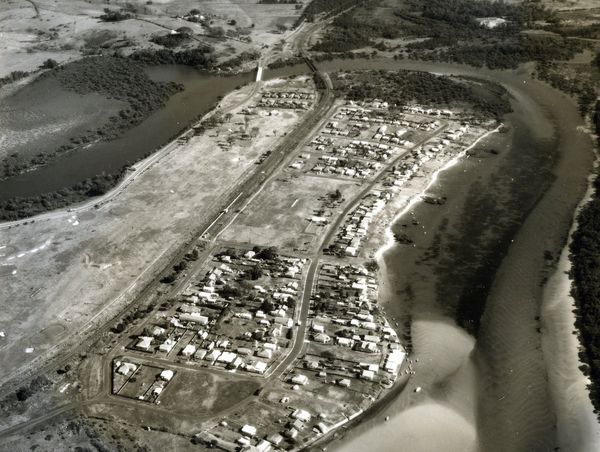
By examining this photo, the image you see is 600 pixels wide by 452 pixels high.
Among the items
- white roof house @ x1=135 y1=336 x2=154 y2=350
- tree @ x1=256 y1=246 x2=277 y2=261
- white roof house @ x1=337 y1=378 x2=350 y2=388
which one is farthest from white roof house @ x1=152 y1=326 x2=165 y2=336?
white roof house @ x1=337 y1=378 x2=350 y2=388

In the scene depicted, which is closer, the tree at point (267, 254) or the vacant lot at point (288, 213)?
the tree at point (267, 254)

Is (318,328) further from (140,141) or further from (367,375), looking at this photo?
(140,141)

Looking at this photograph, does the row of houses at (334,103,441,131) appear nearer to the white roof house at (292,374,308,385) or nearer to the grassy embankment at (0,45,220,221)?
the grassy embankment at (0,45,220,221)

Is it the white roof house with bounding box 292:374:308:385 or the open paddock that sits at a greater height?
the white roof house with bounding box 292:374:308:385

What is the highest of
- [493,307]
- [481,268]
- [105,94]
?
[105,94]

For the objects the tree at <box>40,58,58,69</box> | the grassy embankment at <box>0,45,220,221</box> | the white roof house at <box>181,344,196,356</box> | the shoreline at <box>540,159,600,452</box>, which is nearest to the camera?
the shoreline at <box>540,159,600,452</box>

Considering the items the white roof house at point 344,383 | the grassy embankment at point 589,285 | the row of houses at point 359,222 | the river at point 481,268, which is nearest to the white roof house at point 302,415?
the river at point 481,268

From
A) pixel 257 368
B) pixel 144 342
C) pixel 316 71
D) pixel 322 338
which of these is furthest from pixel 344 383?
pixel 316 71

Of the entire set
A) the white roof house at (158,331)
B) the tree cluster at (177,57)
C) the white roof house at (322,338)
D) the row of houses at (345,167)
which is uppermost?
the tree cluster at (177,57)

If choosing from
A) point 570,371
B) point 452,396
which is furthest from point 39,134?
point 570,371

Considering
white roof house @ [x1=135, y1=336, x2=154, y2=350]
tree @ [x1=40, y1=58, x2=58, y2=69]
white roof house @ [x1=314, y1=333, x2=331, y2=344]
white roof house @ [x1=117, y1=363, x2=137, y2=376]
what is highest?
tree @ [x1=40, y1=58, x2=58, y2=69]

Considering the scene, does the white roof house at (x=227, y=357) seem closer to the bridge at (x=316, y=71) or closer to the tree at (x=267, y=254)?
the tree at (x=267, y=254)

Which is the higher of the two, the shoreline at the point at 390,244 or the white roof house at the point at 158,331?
the shoreline at the point at 390,244
